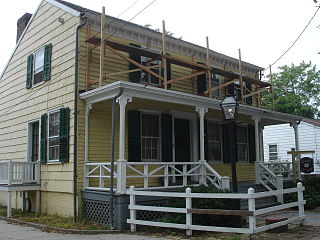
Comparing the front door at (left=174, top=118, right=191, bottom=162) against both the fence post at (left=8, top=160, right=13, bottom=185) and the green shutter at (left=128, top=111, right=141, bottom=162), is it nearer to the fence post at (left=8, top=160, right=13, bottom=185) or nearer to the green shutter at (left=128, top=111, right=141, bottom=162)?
the green shutter at (left=128, top=111, right=141, bottom=162)

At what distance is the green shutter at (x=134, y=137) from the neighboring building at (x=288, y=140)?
1604cm

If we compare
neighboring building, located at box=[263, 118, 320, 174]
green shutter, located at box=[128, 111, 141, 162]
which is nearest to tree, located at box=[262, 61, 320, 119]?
neighboring building, located at box=[263, 118, 320, 174]

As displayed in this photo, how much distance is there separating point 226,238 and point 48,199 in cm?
723

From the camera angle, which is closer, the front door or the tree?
the front door

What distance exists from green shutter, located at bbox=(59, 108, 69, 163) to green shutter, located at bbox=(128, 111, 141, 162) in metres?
2.04

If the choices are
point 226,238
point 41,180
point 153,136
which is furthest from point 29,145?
point 226,238

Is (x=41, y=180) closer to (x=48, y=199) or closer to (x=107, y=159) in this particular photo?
(x=48, y=199)

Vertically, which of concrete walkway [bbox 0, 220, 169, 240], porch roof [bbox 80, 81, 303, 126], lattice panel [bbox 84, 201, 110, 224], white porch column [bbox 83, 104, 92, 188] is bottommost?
concrete walkway [bbox 0, 220, 169, 240]

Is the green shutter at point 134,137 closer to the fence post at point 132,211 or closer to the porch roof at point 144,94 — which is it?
the porch roof at point 144,94

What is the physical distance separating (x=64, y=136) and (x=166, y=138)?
368 centimetres

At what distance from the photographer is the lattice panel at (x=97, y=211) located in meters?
10.7

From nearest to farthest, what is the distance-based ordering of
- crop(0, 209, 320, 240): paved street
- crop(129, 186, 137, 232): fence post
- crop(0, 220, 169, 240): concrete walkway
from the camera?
1. crop(0, 209, 320, 240): paved street
2. crop(0, 220, 169, 240): concrete walkway
3. crop(129, 186, 137, 232): fence post

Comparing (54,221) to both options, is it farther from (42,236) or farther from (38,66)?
(38,66)

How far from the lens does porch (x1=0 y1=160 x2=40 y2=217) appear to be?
1275 centimetres
